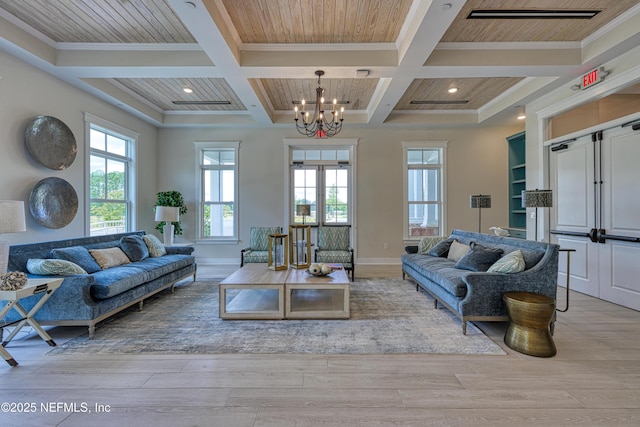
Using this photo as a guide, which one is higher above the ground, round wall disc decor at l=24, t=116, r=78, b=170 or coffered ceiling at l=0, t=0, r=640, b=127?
coffered ceiling at l=0, t=0, r=640, b=127

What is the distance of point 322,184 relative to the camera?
6.66 metres

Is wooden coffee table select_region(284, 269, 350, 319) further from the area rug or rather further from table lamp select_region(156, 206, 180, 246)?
table lamp select_region(156, 206, 180, 246)

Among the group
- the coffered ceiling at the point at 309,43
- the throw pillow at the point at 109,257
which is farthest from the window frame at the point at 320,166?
the throw pillow at the point at 109,257

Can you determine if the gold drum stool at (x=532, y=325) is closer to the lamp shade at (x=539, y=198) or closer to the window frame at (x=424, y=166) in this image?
the lamp shade at (x=539, y=198)

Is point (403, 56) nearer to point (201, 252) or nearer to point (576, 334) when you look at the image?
point (576, 334)

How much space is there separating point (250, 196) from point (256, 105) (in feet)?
6.96

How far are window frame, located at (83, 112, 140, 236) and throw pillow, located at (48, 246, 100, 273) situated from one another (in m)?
1.22

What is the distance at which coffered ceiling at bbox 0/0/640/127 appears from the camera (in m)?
2.93

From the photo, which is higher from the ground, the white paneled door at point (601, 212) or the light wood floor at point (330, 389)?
the white paneled door at point (601, 212)

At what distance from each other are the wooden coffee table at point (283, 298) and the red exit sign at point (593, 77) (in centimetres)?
406

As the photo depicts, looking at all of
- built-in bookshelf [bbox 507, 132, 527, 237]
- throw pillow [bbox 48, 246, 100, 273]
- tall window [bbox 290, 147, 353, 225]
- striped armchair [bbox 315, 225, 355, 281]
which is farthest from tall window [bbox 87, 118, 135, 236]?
built-in bookshelf [bbox 507, 132, 527, 237]

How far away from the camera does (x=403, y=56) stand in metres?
3.44

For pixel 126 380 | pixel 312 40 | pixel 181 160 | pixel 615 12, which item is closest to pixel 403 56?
pixel 312 40

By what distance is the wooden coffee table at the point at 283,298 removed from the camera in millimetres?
3273
